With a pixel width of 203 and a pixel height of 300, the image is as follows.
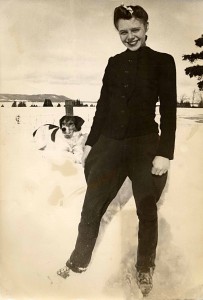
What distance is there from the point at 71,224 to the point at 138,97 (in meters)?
0.55

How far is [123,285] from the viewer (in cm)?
171

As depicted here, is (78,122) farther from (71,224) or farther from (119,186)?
(71,224)

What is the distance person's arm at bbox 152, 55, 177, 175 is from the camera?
5.47 feet

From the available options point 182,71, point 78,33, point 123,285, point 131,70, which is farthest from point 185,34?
point 123,285

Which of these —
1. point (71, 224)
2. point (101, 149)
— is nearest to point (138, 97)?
point (101, 149)

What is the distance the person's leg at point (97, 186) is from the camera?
5.52 ft

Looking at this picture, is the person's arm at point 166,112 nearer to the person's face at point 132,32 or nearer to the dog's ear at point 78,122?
the person's face at point 132,32

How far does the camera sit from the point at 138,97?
1.66 m

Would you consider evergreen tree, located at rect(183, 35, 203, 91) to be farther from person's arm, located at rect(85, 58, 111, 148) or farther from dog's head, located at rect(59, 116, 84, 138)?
dog's head, located at rect(59, 116, 84, 138)

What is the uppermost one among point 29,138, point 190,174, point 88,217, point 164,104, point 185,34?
point 185,34

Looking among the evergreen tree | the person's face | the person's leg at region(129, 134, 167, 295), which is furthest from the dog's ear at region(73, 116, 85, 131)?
the evergreen tree

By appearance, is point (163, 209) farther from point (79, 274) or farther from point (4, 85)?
point (4, 85)

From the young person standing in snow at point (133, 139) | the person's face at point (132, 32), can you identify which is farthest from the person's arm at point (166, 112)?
the person's face at point (132, 32)

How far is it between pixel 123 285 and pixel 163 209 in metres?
0.34
